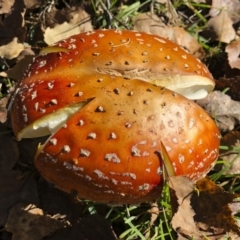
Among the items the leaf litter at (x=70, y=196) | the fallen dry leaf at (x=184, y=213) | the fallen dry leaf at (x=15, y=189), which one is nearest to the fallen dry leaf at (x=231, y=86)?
the leaf litter at (x=70, y=196)

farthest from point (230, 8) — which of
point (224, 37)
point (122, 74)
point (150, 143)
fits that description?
point (150, 143)

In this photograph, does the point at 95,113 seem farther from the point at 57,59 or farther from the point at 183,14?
the point at 183,14

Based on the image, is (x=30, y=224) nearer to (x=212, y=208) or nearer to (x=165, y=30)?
(x=212, y=208)

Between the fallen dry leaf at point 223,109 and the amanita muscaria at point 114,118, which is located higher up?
the amanita muscaria at point 114,118

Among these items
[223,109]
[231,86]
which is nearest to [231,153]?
[223,109]

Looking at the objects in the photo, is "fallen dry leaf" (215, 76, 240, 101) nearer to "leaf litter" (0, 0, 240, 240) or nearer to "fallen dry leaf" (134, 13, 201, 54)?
"leaf litter" (0, 0, 240, 240)

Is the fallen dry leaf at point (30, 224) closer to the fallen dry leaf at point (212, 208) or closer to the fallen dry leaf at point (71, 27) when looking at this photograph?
the fallen dry leaf at point (212, 208)
